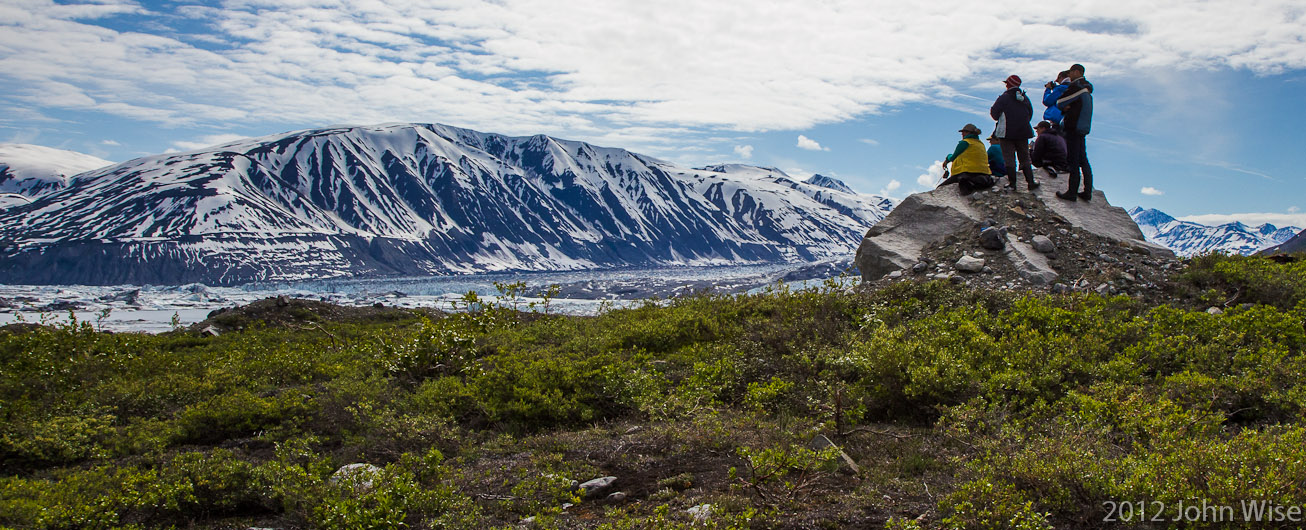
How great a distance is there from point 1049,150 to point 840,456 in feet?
53.4

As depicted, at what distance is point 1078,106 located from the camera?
57.5 ft

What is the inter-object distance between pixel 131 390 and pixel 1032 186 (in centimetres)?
2123

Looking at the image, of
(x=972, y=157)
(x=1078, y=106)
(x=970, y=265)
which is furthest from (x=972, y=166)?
(x=970, y=265)

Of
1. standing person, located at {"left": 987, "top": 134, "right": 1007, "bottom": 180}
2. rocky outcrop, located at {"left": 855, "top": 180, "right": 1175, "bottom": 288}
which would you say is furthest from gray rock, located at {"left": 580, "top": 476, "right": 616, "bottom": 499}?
standing person, located at {"left": 987, "top": 134, "right": 1007, "bottom": 180}

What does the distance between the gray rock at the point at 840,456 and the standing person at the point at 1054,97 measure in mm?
14649

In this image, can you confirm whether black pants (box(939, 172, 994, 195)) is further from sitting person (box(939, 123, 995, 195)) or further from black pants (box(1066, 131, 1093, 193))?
black pants (box(1066, 131, 1093, 193))

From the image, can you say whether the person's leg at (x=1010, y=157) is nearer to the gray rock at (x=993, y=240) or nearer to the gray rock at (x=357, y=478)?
the gray rock at (x=993, y=240)

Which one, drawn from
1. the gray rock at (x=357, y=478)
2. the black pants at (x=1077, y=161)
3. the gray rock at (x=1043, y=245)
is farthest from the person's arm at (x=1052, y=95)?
the gray rock at (x=357, y=478)

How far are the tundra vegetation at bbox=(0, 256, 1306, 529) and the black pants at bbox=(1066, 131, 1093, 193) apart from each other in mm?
4488

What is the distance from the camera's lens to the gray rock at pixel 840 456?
7.05m

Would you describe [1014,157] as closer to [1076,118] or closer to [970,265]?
[1076,118]

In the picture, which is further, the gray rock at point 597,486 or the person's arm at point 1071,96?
the person's arm at point 1071,96

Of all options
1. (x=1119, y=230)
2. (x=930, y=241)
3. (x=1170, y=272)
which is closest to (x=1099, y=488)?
(x=1170, y=272)

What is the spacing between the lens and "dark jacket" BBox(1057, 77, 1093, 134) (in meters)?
17.3
